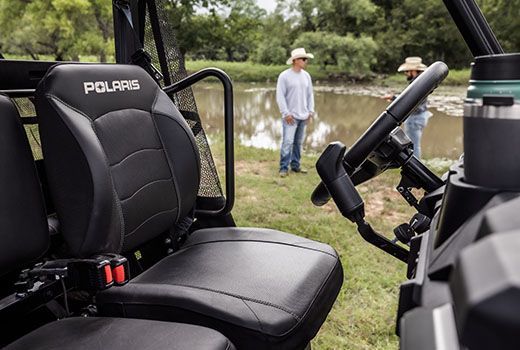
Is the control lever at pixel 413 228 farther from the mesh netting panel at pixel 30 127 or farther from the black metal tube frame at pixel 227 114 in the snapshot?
the mesh netting panel at pixel 30 127

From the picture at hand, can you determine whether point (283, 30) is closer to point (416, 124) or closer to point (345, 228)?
point (416, 124)

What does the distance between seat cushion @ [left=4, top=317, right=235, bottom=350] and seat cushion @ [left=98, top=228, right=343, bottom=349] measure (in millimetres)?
94

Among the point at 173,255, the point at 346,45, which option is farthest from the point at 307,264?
the point at 346,45

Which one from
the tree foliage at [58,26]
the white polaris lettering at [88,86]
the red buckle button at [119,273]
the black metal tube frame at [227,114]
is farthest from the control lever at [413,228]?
the tree foliage at [58,26]

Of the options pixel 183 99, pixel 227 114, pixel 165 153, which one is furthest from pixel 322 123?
pixel 165 153

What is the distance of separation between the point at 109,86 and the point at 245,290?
75 cm

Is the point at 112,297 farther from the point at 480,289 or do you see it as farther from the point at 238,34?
the point at 238,34

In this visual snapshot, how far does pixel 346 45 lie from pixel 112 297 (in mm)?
20624

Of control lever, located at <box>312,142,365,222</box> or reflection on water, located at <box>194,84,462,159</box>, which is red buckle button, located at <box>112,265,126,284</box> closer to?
control lever, located at <box>312,142,365,222</box>

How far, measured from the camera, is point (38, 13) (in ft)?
43.9

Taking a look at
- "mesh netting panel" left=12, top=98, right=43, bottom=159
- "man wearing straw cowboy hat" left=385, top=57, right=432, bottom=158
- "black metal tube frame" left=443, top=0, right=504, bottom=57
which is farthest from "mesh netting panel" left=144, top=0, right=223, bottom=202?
"man wearing straw cowboy hat" left=385, top=57, right=432, bottom=158

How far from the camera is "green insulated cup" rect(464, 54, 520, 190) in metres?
0.50

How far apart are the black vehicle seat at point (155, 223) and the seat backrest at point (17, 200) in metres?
0.07

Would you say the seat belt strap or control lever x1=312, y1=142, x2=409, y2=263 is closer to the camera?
control lever x1=312, y1=142, x2=409, y2=263
